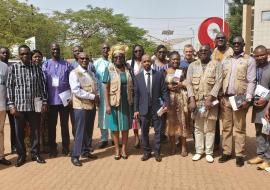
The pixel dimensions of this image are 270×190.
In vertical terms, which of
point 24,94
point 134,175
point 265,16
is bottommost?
point 134,175

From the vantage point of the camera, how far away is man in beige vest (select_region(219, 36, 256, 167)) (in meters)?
6.36

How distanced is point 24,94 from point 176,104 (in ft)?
8.80

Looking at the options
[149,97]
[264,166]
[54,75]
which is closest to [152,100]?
[149,97]

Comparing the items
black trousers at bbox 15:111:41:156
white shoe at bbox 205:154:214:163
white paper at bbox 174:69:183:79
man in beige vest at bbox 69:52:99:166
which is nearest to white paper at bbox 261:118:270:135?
white shoe at bbox 205:154:214:163

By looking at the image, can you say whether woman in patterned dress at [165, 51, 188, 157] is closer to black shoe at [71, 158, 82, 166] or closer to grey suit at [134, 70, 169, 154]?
grey suit at [134, 70, 169, 154]

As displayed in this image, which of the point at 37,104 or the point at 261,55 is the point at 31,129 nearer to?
the point at 37,104

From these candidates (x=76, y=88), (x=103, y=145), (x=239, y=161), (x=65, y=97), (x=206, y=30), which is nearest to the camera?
(x=239, y=161)

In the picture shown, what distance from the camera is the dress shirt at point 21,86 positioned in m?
6.58

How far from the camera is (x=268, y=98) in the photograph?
6215mm

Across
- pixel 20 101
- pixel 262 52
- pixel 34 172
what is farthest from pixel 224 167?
pixel 20 101

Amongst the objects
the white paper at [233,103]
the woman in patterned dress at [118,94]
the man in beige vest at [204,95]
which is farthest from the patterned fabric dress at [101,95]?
the white paper at [233,103]

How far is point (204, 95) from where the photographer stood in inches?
263

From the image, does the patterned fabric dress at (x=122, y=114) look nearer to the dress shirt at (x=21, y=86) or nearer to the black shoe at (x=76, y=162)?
the black shoe at (x=76, y=162)

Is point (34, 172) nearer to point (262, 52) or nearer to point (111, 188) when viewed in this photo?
point (111, 188)
